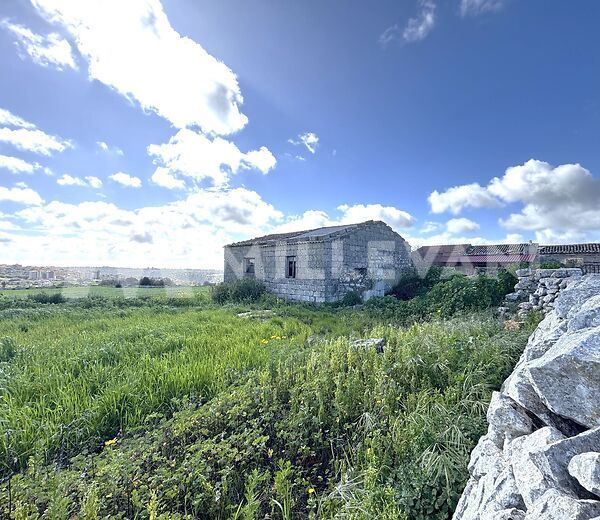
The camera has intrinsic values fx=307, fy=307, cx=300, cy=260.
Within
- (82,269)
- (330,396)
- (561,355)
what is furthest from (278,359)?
(82,269)

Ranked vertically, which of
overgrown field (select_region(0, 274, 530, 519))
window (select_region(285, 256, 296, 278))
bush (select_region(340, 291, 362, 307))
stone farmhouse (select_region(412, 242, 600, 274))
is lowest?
overgrown field (select_region(0, 274, 530, 519))

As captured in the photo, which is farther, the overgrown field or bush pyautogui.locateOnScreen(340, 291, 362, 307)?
bush pyautogui.locateOnScreen(340, 291, 362, 307)

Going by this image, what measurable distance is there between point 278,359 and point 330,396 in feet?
4.00

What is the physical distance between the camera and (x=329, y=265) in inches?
504

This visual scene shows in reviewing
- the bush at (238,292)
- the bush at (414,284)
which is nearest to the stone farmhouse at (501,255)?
the bush at (414,284)

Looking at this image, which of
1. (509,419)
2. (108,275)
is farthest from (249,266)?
(108,275)

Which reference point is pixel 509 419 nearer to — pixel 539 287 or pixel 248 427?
pixel 248 427

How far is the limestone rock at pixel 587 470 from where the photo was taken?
1.21 metres

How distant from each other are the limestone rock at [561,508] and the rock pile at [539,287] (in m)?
6.94

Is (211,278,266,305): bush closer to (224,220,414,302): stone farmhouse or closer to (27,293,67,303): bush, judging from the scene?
(224,220,414,302): stone farmhouse

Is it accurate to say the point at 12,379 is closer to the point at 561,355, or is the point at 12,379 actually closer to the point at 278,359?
the point at 278,359

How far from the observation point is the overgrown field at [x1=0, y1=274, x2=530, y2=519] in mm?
2248

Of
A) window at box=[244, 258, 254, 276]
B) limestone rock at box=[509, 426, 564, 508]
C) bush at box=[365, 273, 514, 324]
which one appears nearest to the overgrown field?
limestone rock at box=[509, 426, 564, 508]

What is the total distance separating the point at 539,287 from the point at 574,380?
7724 millimetres
